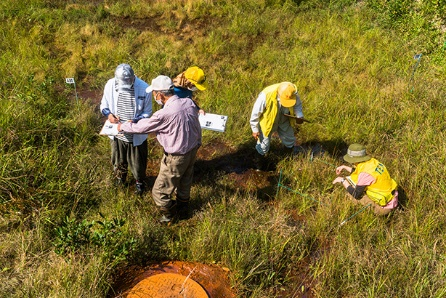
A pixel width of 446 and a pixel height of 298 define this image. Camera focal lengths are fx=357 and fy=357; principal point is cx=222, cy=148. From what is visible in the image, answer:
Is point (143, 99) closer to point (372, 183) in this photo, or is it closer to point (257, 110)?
point (257, 110)

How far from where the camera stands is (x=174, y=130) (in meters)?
3.17

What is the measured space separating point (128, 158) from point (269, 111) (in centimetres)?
174

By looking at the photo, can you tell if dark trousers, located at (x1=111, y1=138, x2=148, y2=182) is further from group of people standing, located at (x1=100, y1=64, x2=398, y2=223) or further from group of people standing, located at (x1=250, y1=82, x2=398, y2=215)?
group of people standing, located at (x1=250, y1=82, x2=398, y2=215)

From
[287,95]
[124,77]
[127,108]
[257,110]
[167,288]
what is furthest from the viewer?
[257,110]

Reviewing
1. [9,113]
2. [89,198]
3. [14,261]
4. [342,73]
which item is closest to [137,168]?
[89,198]

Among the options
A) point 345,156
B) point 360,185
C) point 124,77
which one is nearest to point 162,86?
point 124,77

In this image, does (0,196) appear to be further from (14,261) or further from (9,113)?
(9,113)

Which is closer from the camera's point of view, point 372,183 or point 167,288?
point 167,288

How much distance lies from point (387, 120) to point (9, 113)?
5160 millimetres

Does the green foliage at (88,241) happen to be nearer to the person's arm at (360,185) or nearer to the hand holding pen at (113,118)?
the hand holding pen at (113,118)

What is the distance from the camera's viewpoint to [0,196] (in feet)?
11.7

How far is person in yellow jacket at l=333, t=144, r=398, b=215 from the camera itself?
3.73 meters

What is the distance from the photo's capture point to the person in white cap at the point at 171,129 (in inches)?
123

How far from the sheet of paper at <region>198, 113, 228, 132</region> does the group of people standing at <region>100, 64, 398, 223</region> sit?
0.34 meters
